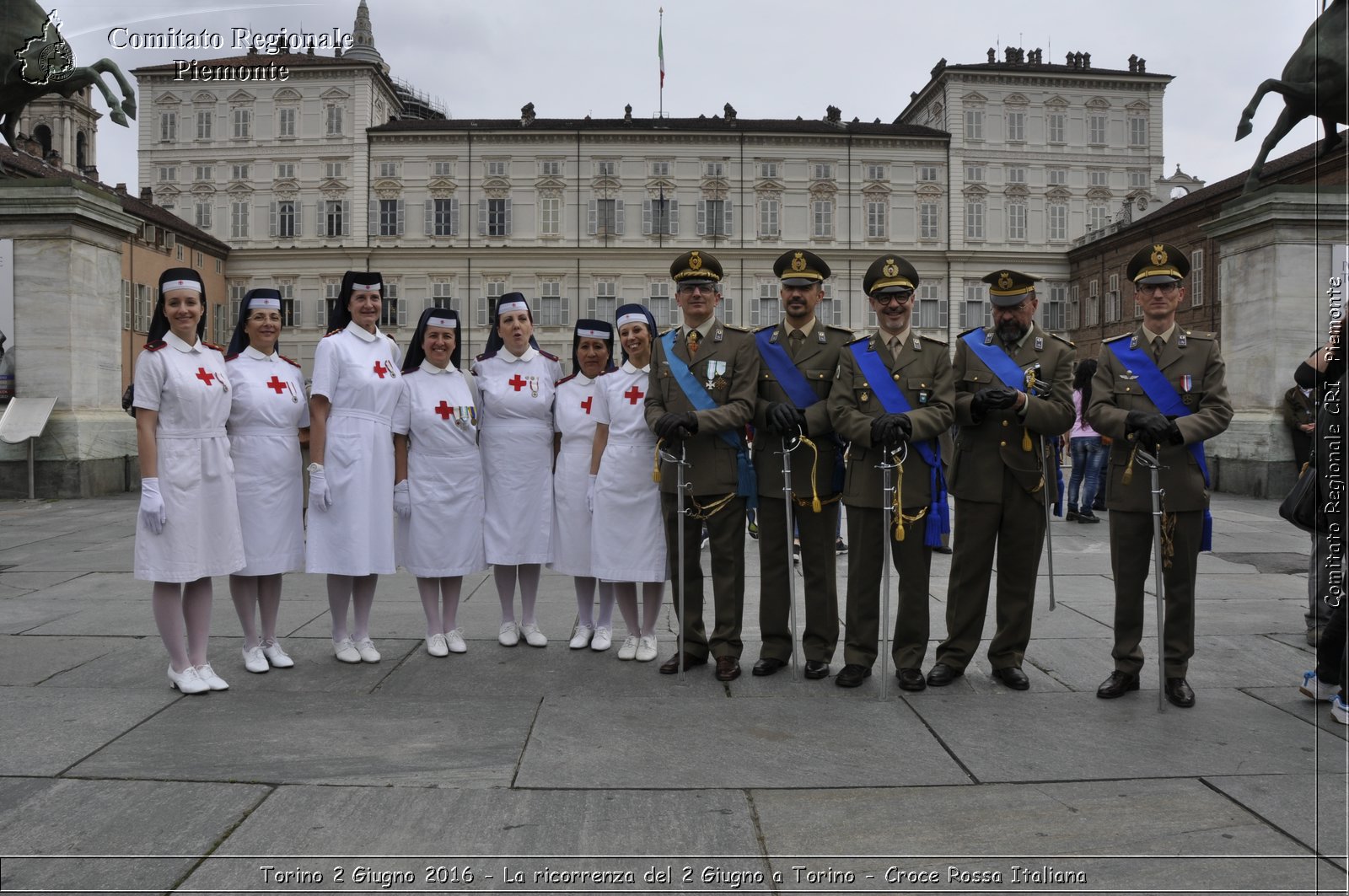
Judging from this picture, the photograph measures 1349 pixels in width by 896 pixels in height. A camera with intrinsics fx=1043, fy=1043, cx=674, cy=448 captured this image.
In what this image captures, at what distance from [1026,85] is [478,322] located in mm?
31534

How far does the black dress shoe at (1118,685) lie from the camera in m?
5.15

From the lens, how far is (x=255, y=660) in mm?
5660

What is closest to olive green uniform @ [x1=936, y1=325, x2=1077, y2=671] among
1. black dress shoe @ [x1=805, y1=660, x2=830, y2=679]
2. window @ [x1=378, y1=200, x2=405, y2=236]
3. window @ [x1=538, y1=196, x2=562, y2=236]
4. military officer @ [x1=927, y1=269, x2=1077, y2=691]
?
military officer @ [x1=927, y1=269, x2=1077, y2=691]

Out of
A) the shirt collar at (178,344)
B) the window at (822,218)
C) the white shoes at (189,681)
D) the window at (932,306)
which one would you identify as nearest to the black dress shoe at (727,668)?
the white shoes at (189,681)

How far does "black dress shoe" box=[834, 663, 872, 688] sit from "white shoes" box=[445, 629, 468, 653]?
2.20 m

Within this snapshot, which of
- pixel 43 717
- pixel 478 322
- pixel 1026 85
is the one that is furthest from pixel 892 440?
pixel 1026 85

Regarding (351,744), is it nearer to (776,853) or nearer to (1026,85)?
(776,853)

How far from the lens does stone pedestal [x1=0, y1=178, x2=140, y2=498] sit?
14.5 meters

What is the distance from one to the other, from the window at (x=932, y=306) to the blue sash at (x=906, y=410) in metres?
50.5

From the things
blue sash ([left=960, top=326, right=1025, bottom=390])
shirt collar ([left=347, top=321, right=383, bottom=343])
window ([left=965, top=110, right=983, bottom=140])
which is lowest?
blue sash ([left=960, top=326, right=1025, bottom=390])

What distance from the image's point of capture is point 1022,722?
4.73m

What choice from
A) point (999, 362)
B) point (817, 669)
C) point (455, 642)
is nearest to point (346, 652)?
point (455, 642)

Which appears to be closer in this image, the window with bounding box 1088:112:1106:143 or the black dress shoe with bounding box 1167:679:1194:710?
the black dress shoe with bounding box 1167:679:1194:710

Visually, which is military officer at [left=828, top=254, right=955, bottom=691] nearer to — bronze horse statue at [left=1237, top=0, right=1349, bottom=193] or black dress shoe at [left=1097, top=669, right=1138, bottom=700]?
black dress shoe at [left=1097, top=669, right=1138, bottom=700]
